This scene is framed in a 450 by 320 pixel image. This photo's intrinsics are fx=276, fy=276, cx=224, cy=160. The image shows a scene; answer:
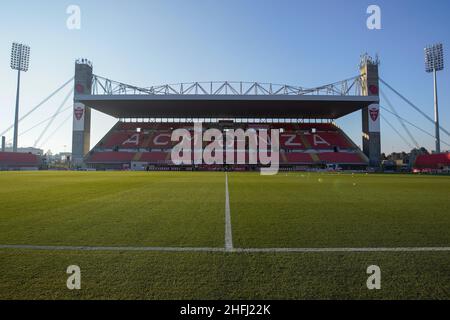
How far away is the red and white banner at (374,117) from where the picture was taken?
53062 millimetres

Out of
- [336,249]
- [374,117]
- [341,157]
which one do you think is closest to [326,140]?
[341,157]

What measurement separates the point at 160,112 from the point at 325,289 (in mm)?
58836

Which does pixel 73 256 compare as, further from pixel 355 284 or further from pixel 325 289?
pixel 355 284

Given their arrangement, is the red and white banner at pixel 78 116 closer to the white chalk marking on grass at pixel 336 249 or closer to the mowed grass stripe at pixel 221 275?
the mowed grass stripe at pixel 221 275

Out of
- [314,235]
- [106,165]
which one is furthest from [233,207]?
[106,165]

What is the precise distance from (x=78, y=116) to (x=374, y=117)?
5744 centimetres

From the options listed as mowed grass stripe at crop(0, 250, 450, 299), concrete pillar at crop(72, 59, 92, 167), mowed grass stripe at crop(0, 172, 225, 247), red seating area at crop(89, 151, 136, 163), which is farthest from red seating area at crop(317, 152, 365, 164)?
mowed grass stripe at crop(0, 250, 450, 299)

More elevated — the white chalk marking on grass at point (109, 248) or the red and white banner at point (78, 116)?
the red and white banner at point (78, 116)

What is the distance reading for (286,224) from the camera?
232 inches

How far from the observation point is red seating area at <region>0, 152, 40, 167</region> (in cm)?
5225

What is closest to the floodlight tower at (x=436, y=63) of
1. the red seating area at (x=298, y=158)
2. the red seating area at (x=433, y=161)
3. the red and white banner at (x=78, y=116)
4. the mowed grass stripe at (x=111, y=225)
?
the red seating area at (x=433, y=161)

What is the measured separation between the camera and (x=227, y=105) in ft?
173

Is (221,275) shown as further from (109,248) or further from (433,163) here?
(433,163)

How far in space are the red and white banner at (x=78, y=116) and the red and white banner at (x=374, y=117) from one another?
5584 centimetres
